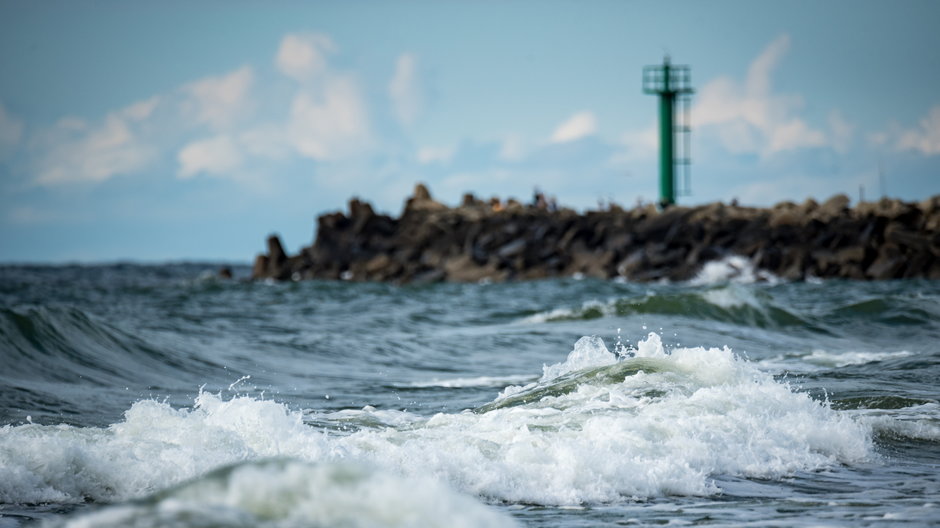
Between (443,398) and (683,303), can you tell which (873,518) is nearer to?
(443,398)

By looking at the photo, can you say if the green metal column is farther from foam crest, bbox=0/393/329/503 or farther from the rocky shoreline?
foam crest, bbox=0/393/329/503

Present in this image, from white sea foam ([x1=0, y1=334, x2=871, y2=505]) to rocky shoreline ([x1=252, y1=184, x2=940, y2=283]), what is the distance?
30.0 metres

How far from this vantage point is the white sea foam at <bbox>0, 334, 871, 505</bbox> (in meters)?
5.61

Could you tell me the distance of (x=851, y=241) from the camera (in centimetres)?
3709

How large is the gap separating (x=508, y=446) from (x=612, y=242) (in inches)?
1373

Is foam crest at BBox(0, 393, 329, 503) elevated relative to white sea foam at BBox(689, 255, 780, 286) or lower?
lower

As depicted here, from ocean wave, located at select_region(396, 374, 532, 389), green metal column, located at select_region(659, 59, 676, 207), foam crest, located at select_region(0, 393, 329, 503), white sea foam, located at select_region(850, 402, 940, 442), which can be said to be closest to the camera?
foam crest, located at select_region(0, 393, 329, 503)

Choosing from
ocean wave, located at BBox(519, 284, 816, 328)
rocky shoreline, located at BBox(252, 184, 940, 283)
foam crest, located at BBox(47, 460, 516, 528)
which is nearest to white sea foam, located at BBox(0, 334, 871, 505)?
foam crest, located at BBox(47, 460, 516, 528)

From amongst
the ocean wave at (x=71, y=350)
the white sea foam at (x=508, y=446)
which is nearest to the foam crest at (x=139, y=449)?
the white sea foam at (x=508, y=446)

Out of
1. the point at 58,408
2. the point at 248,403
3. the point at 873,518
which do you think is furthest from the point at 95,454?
the point at 873,518

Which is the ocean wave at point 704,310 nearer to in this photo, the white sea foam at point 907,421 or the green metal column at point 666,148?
the white sea foam at point 907,421

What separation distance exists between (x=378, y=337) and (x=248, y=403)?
900 cm

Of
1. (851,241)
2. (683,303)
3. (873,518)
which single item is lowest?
(873,518)

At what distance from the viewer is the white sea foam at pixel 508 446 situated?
561 cm
